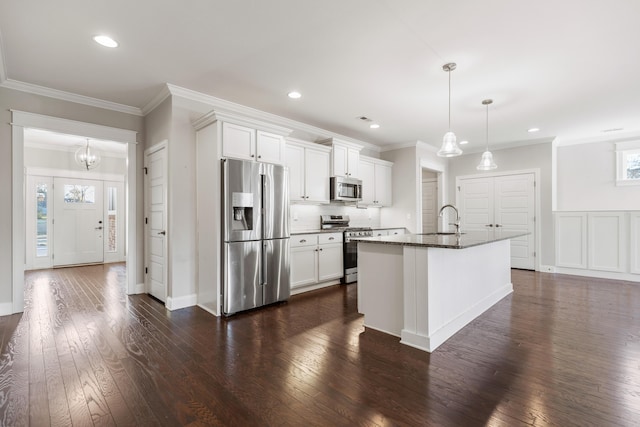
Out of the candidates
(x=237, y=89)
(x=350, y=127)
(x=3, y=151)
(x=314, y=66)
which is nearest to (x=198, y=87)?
(x=237, y=89)

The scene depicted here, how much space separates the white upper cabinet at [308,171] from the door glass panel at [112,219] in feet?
17.3

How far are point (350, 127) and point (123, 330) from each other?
4256 millimetres

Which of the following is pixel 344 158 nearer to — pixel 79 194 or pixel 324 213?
pixel 324 213

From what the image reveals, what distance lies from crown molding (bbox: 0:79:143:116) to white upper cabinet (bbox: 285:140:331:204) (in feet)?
7.44

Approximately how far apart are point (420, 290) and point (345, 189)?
9.87 feet

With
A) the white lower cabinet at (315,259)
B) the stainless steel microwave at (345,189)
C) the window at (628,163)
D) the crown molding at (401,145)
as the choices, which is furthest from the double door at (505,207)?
the white lower cabinet at (315,259)

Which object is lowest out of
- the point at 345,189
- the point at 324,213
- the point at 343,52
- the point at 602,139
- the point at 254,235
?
the point at 254,235

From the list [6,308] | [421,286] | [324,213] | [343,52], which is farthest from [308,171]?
[6,308]

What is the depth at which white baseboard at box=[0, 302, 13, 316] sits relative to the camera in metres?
3.33

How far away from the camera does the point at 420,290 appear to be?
2518 mm

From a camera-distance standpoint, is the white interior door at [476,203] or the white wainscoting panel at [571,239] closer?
the white wainscoting panel at [571,239]

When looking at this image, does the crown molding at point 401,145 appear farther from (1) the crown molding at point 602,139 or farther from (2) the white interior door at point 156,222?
→ (2) the white interior door at point 156,222

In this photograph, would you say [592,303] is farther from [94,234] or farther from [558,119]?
[94,234]

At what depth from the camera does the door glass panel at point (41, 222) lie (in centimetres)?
629
